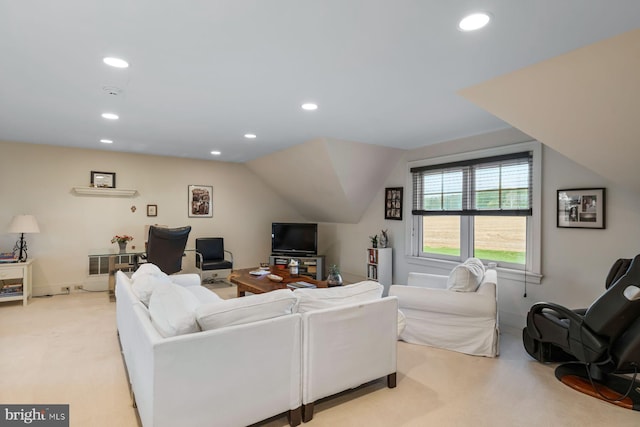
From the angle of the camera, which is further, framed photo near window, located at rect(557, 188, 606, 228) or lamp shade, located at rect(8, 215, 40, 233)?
lamp shade, located at rect(8, 215, 40, 233)

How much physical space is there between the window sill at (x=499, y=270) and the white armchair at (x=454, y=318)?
607 mm

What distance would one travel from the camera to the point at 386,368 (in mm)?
2607

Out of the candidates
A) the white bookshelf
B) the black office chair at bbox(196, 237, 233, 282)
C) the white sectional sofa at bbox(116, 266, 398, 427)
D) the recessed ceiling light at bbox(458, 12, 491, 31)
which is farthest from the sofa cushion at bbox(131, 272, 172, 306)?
the white bookshelf

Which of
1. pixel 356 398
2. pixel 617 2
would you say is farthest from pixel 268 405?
pixel 617 2

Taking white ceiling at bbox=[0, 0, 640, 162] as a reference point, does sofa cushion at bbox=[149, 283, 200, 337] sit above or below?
below

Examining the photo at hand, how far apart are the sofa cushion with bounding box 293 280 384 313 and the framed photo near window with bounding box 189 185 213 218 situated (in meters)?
4.70

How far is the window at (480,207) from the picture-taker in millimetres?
4020

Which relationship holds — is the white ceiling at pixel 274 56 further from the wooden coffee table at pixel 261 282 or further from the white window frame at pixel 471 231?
the wooden coffee table at pixel 261 282

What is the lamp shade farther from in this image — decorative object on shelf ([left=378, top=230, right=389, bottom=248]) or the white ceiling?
decorative object on shelf ([left=378, top=230, right=389, bottom=248])

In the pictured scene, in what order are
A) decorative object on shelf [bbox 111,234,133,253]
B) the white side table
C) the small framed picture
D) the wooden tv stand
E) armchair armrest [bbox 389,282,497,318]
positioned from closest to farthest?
1. armchair armrest [bbox 389,282,497,318]
2. the white side table
3. decorative object on shelf [bbox 111,234,133,253]
4. the small framed picture
5. the wooden tv stand

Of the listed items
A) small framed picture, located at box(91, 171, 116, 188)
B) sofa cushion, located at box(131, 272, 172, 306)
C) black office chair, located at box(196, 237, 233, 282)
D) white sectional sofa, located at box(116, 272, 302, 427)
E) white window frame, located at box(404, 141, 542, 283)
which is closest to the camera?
white sectional sofa, located at box(116, 272, 302, 427)

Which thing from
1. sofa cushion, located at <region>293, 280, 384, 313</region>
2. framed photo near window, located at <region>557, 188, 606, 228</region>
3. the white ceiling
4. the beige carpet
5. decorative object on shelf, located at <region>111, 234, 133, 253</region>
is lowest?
the beige carpet

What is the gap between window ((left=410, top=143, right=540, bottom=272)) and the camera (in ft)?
13.2

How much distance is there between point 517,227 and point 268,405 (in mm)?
3595
